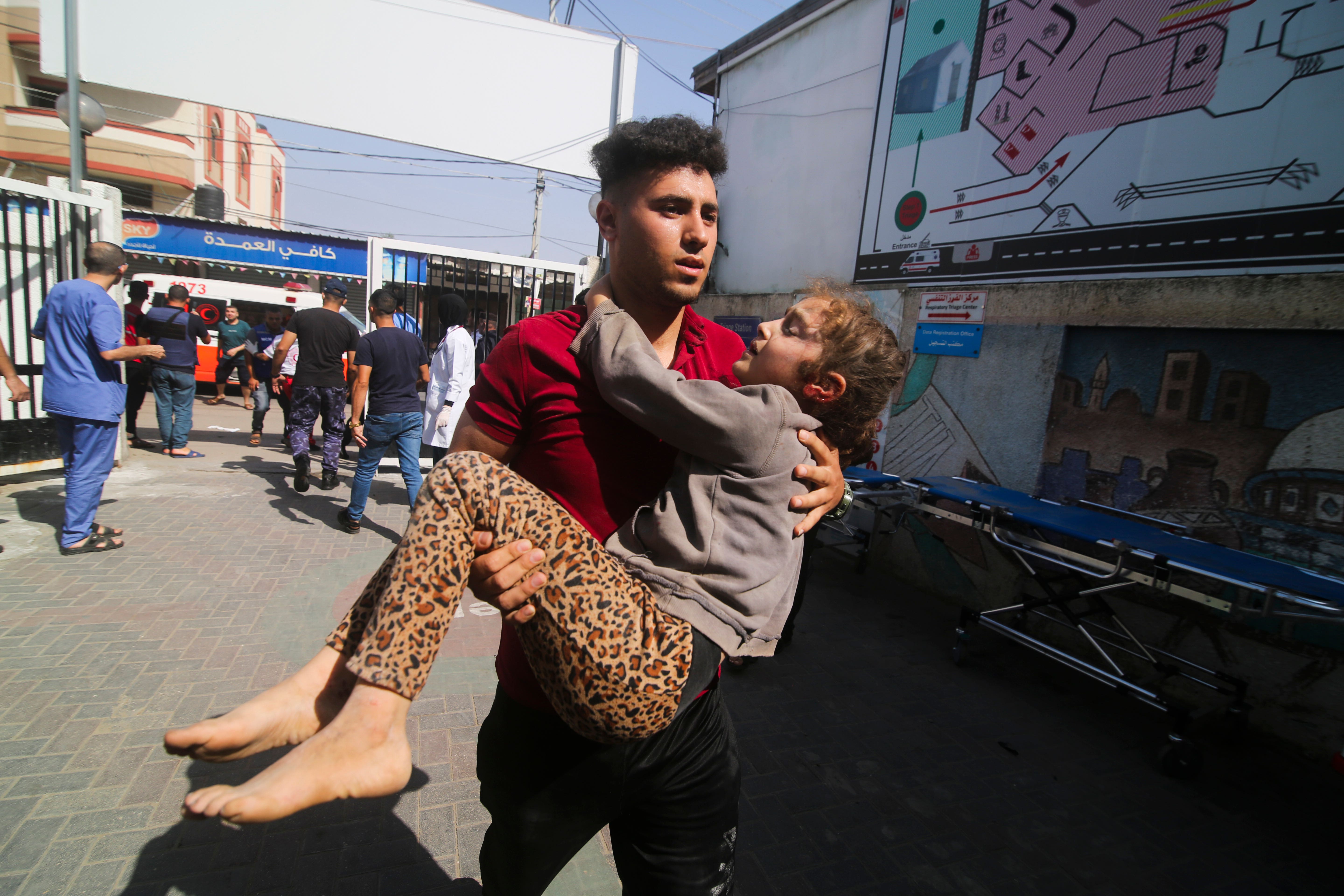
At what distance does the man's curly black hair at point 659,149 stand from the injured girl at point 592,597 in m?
0.40

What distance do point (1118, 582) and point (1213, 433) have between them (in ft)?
4.39

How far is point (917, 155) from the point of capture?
6.43 meters

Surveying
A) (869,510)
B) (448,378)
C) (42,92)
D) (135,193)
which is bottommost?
(869,510)

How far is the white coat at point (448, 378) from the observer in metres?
6.29

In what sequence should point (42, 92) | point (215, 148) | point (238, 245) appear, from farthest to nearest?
point (215, 148) → point (42, 92) → point (238, 245)

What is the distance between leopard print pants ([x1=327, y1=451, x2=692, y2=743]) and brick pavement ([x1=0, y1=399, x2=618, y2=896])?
1.62 m

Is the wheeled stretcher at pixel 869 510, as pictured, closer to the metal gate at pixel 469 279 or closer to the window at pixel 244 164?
the metal gate at pixel 469 279

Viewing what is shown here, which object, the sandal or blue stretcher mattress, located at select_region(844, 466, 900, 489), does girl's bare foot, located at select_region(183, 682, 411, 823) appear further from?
the sandal

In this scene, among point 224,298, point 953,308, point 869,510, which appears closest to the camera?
point 953,308

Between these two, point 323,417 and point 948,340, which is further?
point 323,417

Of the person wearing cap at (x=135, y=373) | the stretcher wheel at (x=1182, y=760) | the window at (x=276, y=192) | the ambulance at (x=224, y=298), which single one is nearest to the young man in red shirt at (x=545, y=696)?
the stretcher wheel at (x=1182, y=760)

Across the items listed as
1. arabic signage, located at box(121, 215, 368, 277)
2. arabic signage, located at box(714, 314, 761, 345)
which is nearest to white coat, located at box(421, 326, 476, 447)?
arabic signage, located at box(714, 314, 761, 345)

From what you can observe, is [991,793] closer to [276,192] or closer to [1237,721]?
[1237,721]

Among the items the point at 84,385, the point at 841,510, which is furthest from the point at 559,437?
the point at 84,385
